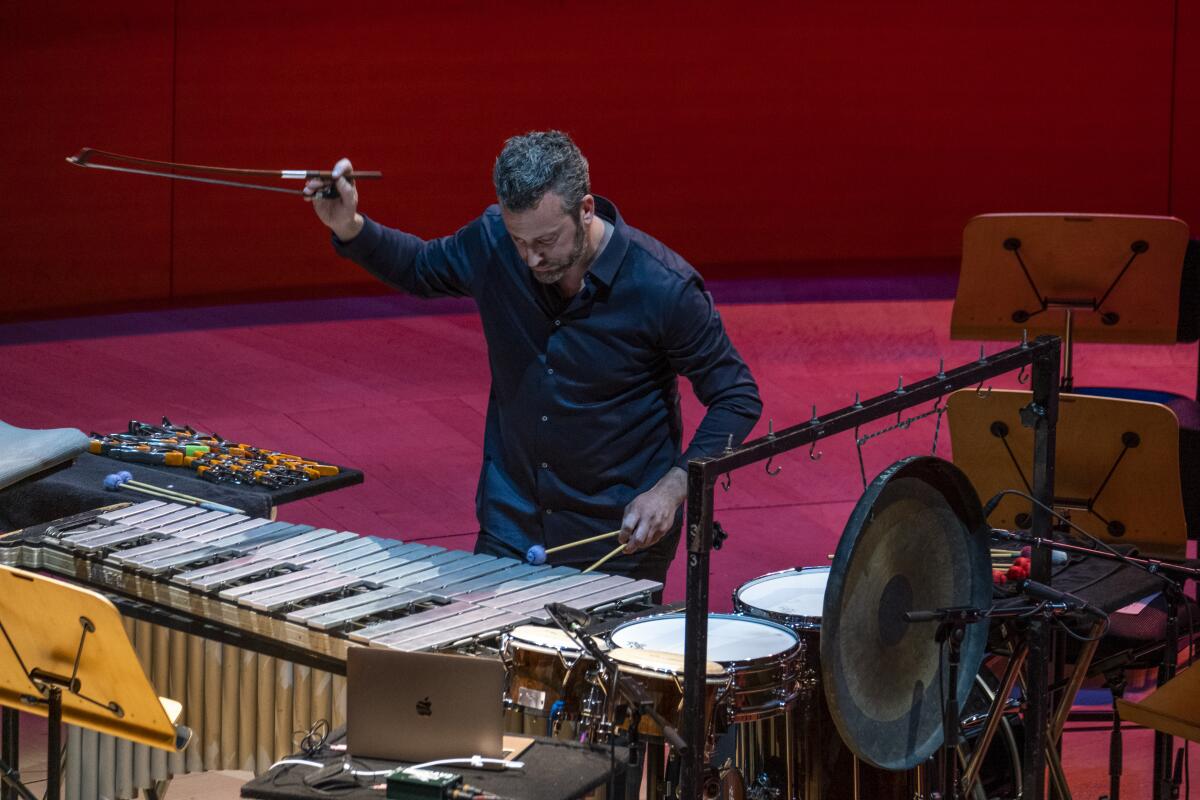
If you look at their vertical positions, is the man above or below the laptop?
above

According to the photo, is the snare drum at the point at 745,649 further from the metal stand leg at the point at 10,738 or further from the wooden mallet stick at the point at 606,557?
the metal stand leg at the point at 10,738

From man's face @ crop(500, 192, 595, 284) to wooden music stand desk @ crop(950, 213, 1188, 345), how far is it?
6.37 ft

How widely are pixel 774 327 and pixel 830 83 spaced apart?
71.5 inches

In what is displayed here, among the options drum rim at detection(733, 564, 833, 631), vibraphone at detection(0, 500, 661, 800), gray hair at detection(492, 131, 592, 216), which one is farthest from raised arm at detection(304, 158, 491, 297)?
drum rim at detection(733, 564, 833, 631)

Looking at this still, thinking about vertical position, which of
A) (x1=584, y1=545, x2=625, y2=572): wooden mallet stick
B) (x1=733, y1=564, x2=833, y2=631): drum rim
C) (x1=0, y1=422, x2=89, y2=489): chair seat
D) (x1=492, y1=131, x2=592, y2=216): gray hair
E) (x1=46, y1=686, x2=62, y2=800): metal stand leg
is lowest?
(x1=46, y1=686, x2=62, y2=800): metal stand leg

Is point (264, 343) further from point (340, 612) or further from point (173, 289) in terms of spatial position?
point (340, 612)

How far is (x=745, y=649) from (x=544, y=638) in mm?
376

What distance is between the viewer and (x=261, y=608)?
12.0 ft

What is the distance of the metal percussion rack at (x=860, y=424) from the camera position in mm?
2617

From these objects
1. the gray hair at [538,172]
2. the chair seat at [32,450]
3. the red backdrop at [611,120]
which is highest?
the red backdrop at [611,120]

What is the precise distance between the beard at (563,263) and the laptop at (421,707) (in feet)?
4.18

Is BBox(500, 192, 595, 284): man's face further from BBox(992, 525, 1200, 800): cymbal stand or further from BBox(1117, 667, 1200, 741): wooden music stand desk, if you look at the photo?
BBox(1117, 667, 1200, 741): wooden music stand desk

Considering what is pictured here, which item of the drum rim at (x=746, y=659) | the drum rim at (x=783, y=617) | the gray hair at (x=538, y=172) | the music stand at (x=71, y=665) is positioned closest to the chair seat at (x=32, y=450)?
the music stand at (x=71, y=665)

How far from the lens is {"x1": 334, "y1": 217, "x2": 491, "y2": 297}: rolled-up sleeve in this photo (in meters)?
4.24
